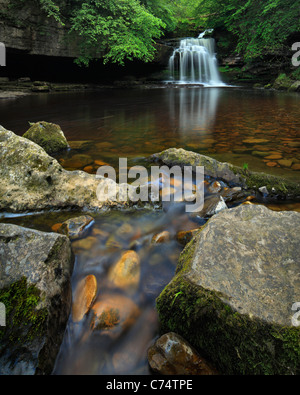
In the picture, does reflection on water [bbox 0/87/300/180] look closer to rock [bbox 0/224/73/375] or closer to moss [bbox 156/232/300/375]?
rock [bbox 0/224/73/375]

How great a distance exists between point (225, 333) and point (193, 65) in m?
24.0

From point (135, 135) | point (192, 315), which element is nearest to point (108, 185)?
point (192, 315)

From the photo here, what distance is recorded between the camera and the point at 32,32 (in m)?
12.6

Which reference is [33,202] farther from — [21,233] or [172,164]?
[172,164]

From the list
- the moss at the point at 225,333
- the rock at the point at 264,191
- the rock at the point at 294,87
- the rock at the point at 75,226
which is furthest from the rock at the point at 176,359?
the rock at the point at 294,87

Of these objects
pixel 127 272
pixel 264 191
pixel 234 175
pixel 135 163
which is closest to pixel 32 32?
pixel 135 163

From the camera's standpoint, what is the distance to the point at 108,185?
2439mm

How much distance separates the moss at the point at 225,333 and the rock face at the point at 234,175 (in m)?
1.77

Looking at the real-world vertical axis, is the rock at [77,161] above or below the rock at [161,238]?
above

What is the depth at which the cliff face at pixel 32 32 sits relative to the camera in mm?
11703

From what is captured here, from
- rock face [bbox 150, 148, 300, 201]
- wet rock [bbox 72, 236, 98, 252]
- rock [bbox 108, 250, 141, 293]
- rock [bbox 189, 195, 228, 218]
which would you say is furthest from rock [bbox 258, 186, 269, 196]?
wet rock [bbox 72, 236, 98, 252]

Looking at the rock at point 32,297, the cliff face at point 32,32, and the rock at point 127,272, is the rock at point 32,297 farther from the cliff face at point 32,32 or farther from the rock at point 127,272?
the cliff face at point 32,32

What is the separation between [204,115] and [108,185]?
5493 millimetres

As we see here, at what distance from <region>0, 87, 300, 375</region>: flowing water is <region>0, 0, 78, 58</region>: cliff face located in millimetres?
7359
